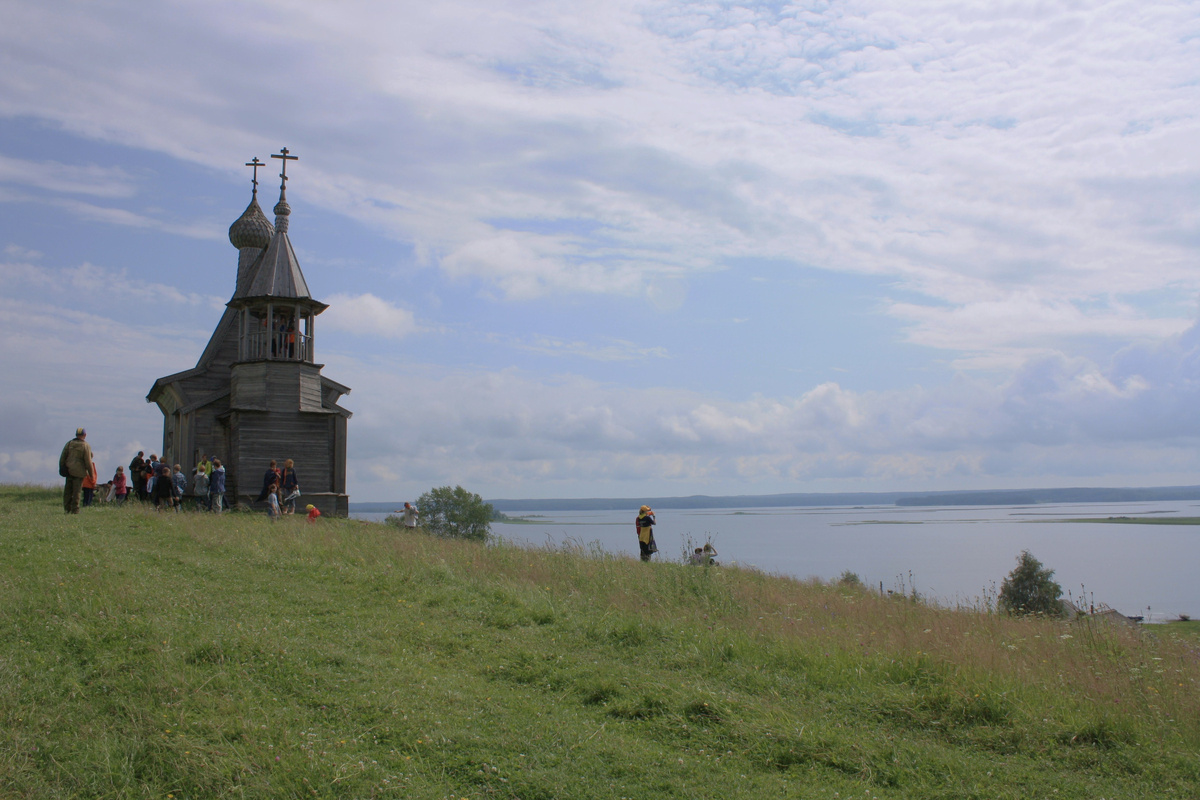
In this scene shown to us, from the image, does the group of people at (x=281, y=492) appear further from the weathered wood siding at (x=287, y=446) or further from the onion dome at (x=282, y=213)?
the onion dome at (x=282, y=213)

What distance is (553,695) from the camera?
24.3 feet

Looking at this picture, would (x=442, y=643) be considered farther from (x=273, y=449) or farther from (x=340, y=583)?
(x=273, y=449)

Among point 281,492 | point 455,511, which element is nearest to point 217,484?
point 281,492

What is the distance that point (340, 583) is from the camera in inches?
477

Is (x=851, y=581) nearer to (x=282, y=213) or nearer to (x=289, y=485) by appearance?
(x=289, y=485)

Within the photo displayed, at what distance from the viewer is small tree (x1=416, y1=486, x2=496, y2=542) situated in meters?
65.4

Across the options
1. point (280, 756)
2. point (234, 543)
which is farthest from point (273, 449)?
point (280, 756)

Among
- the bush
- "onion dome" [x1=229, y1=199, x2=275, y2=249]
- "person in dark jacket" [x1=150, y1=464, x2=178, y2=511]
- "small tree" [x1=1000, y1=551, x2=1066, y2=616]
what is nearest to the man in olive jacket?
"person in dark jacket" [x1=150, y1=464, x2=178, y2=511]

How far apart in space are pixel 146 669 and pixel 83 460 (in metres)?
12.8

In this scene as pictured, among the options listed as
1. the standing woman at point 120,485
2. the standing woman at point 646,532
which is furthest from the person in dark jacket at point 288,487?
the standing woman at point 646,532

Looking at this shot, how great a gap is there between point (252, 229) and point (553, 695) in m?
36.9

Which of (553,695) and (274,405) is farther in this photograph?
(274,405)

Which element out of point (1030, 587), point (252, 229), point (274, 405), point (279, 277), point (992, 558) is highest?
point (252, 229)

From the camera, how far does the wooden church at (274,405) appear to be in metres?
Result: 28.5
